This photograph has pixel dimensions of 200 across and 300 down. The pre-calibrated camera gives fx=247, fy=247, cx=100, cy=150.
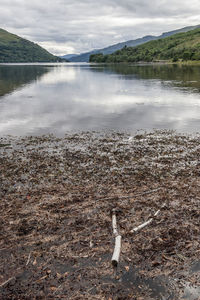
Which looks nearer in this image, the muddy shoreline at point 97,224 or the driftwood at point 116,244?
the muddy shoreline at point 97,224

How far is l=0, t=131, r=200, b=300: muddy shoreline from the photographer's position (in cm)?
831

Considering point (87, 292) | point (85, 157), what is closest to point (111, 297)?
point (87, 292)

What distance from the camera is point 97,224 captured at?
1125cm

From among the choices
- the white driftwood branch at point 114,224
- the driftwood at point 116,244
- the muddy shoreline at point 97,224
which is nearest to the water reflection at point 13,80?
the muddy shoreline at point 97,224

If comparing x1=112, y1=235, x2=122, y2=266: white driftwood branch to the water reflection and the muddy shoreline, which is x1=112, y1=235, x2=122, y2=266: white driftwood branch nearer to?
the muddy shoreline

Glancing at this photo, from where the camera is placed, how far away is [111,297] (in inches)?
308

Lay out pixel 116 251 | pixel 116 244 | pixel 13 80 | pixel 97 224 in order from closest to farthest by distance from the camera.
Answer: pixel 116 251 → pixel 116 244 → pixel 97 224 → pixel 13 80

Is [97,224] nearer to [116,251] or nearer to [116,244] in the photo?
[116,244]

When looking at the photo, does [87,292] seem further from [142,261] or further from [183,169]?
[183,169]

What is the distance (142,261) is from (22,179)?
1015cm

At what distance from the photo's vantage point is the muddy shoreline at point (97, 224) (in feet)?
27.3

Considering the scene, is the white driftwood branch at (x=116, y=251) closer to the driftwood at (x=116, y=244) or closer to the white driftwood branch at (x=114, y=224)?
the driftwood at (x=116, y=244)

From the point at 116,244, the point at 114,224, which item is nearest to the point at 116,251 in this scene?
the point at 116,244

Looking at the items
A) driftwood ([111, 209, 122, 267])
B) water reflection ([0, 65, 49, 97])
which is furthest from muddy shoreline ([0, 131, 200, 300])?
water reflection ([0, 65, 49, 97])
